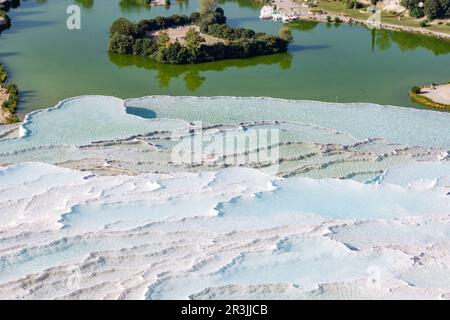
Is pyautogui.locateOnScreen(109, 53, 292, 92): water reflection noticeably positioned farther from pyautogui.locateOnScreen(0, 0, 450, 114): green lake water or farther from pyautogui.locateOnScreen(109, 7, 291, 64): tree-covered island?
pyautogui.locateOnScreen(109, 7, 291, 64): tree-covered island

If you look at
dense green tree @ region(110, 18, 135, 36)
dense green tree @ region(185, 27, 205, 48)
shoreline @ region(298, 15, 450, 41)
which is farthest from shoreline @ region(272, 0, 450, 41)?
dense green tree @ region(110, 18, 135, 36)

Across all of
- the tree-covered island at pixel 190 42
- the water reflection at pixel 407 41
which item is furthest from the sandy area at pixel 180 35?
the water reflection at pixel 407 41

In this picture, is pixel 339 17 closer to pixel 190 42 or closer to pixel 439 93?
pixel 190 42

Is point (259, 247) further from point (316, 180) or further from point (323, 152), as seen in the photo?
point (323, 152)

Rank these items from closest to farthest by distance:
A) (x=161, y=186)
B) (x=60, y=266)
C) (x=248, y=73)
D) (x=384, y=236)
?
1. (x=60, y=266)
2. (x=384, y=236)
3. (x=161, y=186)
4. (x=248, y=73)

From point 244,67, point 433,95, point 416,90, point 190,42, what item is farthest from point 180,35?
point 433,95

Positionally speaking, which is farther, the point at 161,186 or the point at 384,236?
the point at 161,186
